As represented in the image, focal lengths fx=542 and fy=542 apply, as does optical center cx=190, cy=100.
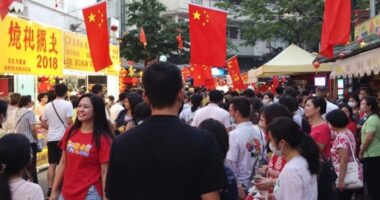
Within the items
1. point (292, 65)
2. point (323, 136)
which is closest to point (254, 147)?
point (323, 136)

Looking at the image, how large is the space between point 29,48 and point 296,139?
28.0 feet

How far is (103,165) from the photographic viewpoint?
4730 mm

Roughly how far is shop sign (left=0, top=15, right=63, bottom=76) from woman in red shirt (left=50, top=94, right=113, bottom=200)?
5.57 meters

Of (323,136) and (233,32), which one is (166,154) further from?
(233,32)

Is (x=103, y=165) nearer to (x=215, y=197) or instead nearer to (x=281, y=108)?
(x=281, y=108)

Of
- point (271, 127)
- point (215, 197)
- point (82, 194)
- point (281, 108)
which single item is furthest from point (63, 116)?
point (215, 197)

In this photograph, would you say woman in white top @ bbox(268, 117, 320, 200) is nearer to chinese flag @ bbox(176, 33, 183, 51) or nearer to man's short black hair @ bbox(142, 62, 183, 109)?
man's short black hair @ bbox(142, 62, 183, 109)

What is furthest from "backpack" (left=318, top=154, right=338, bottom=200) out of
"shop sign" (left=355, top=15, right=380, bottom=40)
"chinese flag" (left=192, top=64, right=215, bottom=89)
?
"chinese flag" (left=192, top=64, right=215, bottom=89)

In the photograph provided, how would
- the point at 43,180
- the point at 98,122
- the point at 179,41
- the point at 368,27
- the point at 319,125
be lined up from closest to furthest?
the point at 98,122
the point at 319,125
the point at 43,180
the point at 368,27
the point at 179,41

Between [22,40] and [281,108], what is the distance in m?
7.33

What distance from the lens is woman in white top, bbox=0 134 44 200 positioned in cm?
314

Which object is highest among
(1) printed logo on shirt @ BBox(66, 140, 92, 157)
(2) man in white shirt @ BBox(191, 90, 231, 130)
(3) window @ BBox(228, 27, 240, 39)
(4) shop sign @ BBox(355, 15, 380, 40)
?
(3) window @ BBox(228, 27, 240, 39)

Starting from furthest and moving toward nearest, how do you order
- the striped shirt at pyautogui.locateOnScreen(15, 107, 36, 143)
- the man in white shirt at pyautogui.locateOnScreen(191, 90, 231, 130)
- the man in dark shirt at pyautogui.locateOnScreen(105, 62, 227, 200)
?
the striped shirt at pyautogui.locateOnScreen(15, 107, 36, 143), the man in white shirt at pyautogui.locateOnScreen(191, 90, 231, 130), the man in dark shirt at pyautogui.locateOnScreen(105, 62, 227, 200)

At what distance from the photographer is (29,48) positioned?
439 inches
